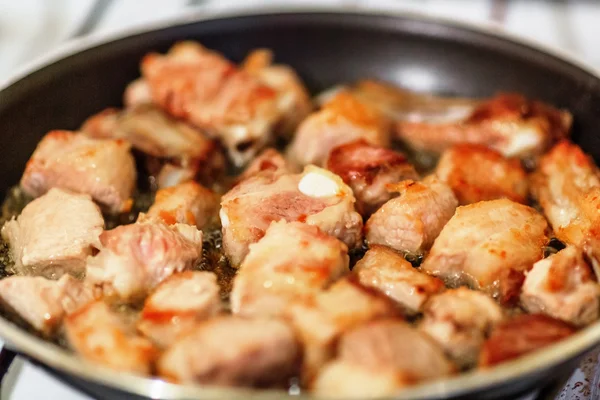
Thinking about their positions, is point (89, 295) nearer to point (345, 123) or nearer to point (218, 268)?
point (218, 268)

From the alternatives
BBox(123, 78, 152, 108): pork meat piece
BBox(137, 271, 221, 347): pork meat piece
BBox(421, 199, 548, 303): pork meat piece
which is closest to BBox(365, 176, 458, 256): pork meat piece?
BBox(421, 199, 548, 303): pork meat piece

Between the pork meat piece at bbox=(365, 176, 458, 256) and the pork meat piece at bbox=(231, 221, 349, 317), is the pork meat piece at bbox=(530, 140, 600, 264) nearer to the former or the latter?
the pork meat piece at bbox=(365, 176, 458, 256)

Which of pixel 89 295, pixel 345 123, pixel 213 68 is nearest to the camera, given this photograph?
pixel 89 295

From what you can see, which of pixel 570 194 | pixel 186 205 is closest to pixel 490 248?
pixel 570 194

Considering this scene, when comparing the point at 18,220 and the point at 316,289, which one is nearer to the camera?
the point at 316,289

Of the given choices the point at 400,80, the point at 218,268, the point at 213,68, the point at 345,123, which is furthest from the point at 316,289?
the point at 400,80

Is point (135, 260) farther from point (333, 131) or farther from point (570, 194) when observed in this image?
point (570, 194)
